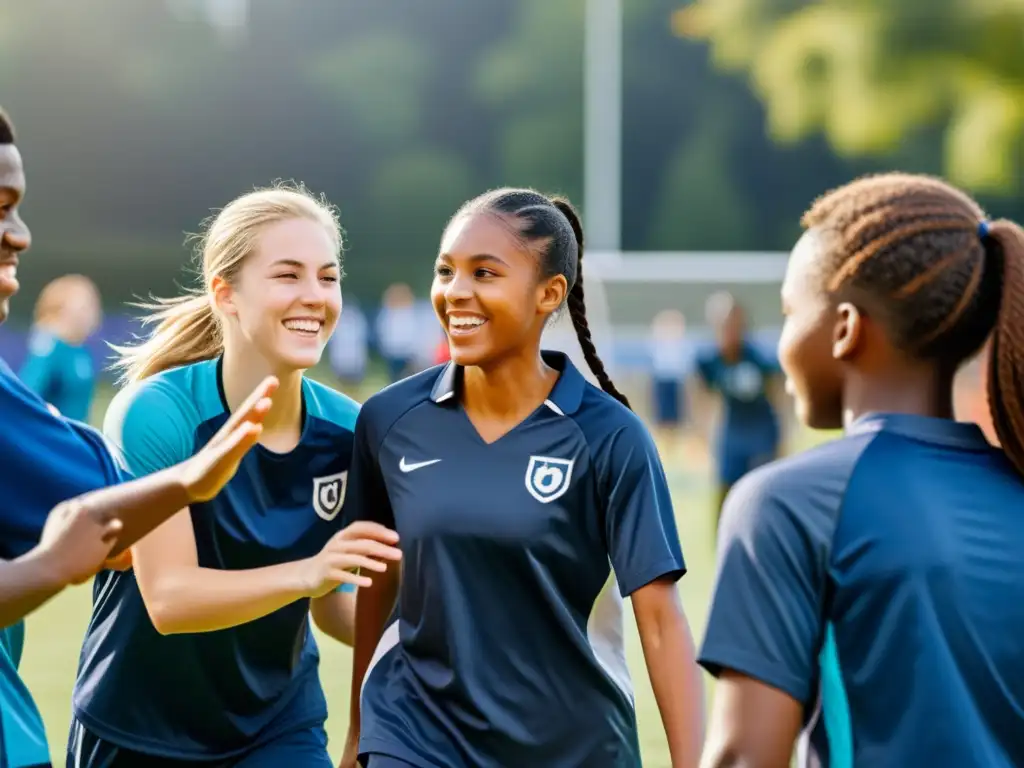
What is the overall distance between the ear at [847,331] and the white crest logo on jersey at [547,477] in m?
1.14

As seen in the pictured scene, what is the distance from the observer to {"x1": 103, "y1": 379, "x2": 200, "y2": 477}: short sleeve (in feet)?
12.4

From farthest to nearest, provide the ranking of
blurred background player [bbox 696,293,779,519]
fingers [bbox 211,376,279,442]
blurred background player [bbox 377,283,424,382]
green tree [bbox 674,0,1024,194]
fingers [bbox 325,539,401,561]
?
green tree [bbox 674,0,1024,194], blurred background player [bbox 377,283,424,382], blurred background player [bbox 696,293,779,519], fingers [bbox 325,539,401,561], fingers [bbox 211,376,279,442]

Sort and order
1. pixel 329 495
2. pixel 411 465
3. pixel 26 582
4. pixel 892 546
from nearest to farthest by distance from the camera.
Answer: pixel 892 546, pixel 26 582, pixel 411 465, pixel 329 495

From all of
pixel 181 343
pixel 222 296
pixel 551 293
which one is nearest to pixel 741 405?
pixel 181 343

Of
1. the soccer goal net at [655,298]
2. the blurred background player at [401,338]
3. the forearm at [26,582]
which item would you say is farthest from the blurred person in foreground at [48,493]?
the blurred background player at [401,338]

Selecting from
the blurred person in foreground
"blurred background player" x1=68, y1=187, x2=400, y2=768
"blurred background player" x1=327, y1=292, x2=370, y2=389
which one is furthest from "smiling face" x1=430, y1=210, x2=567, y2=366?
"blurred background player" x1=327, y1=292, x2=370, y2=389

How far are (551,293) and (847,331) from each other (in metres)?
1.40

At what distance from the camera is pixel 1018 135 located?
101ft

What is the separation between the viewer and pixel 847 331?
2436 millimetres

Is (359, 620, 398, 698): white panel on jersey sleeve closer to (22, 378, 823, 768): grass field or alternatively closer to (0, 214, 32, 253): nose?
(0, 214, 32, 253): nose

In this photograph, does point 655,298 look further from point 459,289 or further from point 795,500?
point 795,500

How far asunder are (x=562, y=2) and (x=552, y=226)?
3651 cm

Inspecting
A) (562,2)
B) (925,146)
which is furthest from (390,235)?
(925,146)

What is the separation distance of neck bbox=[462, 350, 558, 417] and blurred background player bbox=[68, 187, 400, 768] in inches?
16.1
